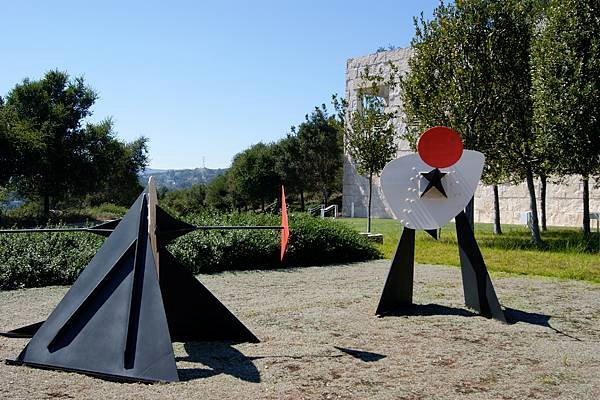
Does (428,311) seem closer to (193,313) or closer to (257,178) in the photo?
(193,313)

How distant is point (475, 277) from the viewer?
778 cm

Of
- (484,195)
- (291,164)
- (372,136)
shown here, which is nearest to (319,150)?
(291,164)

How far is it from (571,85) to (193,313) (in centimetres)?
1172

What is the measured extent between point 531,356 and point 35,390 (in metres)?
4.47

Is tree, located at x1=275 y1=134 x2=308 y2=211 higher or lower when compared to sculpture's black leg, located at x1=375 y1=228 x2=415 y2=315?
higher

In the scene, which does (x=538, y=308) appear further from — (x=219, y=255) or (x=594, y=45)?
(x=594, y=45)

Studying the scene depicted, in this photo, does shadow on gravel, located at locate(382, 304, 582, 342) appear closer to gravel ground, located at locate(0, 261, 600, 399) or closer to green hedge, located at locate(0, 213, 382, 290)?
gravel ground, located at locate(0, 261, 600, 399)

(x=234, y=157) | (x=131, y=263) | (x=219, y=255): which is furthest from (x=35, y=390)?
(x=234, y=157)

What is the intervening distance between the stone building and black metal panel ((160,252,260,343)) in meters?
16.2

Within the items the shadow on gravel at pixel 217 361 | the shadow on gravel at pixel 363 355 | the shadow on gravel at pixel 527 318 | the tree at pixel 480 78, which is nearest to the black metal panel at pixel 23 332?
the shadow on gravel at pixel 217 361

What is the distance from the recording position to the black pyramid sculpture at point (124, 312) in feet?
15.8

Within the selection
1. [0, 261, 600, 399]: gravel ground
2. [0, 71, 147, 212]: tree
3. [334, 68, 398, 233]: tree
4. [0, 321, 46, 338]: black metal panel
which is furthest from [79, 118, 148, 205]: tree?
[0, 321, 46, 338]: black metal panel

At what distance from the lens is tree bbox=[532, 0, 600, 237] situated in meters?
14.0

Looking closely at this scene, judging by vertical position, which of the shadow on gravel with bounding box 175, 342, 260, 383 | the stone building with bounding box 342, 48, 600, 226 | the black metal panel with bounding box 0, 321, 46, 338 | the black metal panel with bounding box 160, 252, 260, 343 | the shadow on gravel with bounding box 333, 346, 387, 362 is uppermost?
the stone building with bounding box 342, 48, 600, 226
